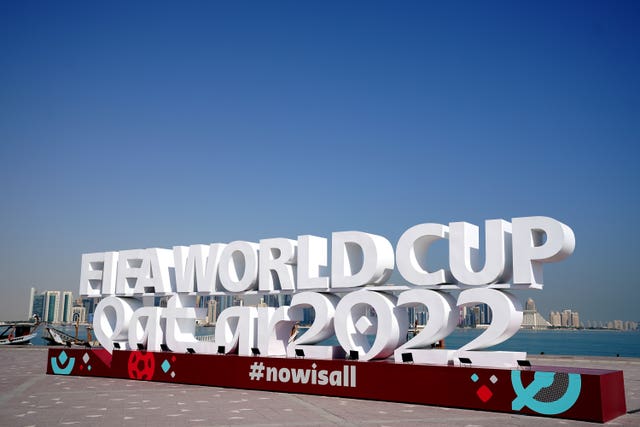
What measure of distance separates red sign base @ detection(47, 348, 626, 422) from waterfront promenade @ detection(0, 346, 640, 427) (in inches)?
17.2

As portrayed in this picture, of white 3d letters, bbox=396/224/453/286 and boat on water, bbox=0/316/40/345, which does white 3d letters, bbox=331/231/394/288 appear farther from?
boat on water, bbox=0/316/40/345

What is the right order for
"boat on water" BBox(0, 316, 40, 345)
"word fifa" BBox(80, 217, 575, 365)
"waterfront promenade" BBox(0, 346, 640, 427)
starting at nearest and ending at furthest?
1. "waterfront promenade" BBox(0, 346, 640, 427)
2. "word fifa" BBox(80, 217, 575, 365)
3. "boat on water" BBox(0, 316, 40, 345)

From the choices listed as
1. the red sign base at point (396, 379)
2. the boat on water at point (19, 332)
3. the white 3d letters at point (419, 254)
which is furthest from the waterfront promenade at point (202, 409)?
the boat on water at point (19, 332)

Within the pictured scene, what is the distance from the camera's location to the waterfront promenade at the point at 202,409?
1367 centimetres

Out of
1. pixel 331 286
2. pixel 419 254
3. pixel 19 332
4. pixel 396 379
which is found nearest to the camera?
→ pixel 396 379

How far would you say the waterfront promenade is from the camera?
13.7m

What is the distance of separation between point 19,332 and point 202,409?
54.0 meters

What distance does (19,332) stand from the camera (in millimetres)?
61094

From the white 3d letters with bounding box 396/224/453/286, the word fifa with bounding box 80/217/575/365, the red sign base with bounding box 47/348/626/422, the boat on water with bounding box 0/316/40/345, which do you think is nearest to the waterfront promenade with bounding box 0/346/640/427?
the red sign base with bounding box 47/348/626/422

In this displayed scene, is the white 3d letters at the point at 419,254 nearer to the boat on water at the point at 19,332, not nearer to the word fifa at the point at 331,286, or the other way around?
the word fifa at the point at 331,286

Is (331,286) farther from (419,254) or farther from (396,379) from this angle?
(396,379)

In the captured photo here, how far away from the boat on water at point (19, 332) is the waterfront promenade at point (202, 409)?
130ft

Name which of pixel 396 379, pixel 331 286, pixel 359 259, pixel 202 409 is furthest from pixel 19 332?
pixel 396 379

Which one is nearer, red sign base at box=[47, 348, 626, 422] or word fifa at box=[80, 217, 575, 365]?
red sign base at box=[47, 348, 626, 422]
